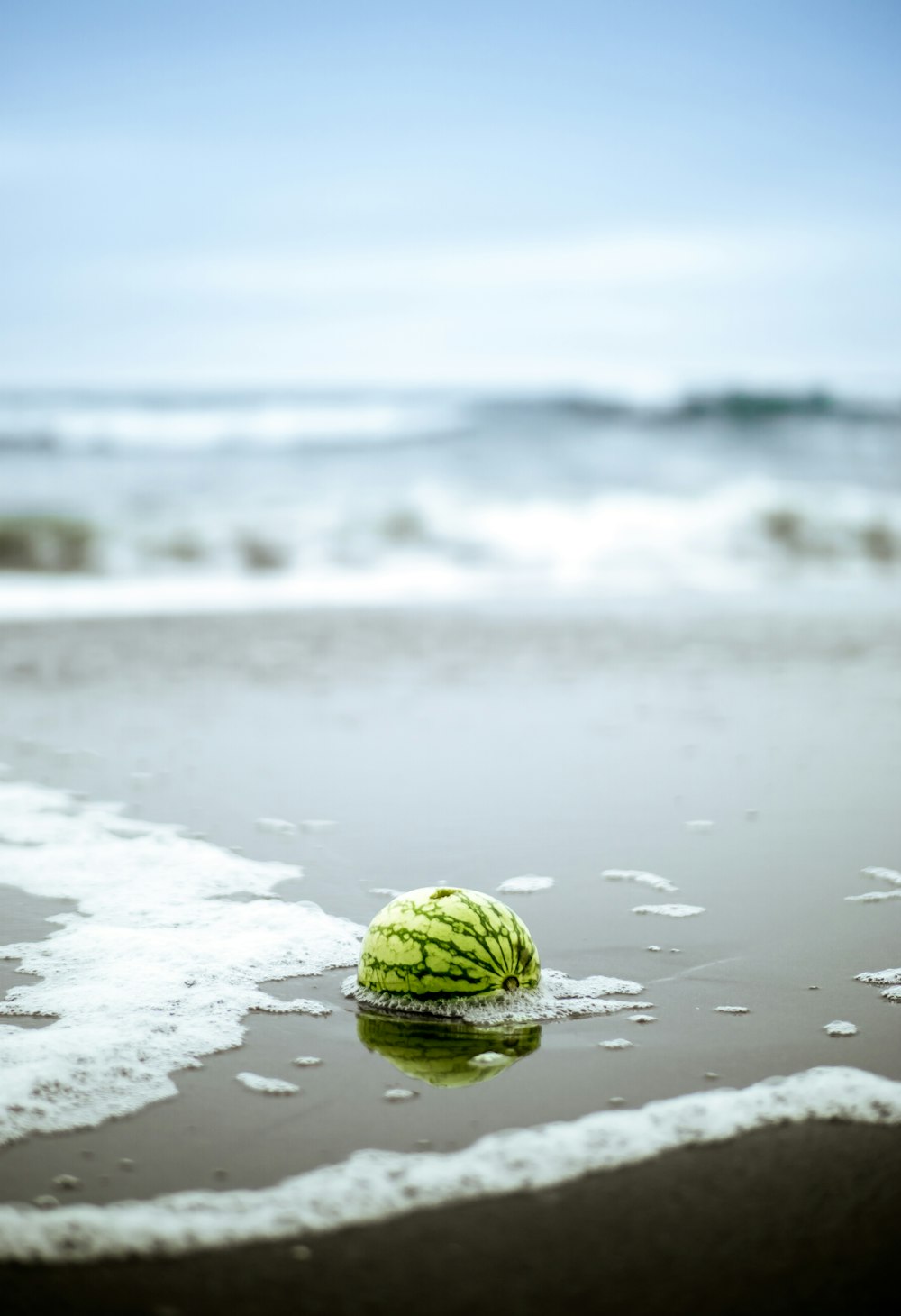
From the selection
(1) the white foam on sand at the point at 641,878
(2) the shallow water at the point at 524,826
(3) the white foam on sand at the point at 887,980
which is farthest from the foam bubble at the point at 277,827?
(3) the white foam on sand at the point at 887,980

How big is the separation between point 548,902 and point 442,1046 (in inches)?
41.6

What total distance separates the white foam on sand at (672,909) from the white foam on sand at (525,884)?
1.01 ft

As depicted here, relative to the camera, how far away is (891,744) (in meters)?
5.94

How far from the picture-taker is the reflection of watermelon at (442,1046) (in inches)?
100.0

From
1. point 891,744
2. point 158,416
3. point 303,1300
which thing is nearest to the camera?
point 303,1300

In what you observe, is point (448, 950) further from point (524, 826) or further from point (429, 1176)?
point (524, 826)

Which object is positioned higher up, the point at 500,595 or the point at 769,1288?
the point at 500,595

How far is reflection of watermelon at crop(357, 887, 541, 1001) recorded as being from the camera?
287cm

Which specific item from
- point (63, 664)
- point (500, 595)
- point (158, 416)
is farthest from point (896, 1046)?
point (158, 416)

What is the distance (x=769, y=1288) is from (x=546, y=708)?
5093mm

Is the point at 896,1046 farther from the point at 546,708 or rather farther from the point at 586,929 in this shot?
the point at 546,708

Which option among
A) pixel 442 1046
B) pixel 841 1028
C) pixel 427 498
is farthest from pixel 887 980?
pixel 427 498

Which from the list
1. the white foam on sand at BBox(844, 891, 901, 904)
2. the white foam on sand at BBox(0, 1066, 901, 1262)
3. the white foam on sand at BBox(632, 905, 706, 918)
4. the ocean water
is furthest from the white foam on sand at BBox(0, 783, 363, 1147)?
the ocean water

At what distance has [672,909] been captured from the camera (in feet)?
11.8
